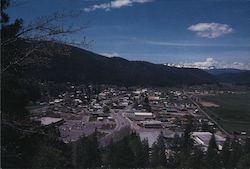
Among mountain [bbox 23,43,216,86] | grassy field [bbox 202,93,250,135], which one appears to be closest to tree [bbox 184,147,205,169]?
grassy field [bbox 202,93,250,135]

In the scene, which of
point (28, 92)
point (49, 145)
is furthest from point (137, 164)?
point (28, 92)

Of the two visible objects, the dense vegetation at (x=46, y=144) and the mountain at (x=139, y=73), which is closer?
the dense vegetation at (x=46, y=144)

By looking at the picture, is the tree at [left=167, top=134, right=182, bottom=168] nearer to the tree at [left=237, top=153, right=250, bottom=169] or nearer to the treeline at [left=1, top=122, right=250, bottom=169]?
the treeline at [left=1, top=122, right=250, bottom=169]

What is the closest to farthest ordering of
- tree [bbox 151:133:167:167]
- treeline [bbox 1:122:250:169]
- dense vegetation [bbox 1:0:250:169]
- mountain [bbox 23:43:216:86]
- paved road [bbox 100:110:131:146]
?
dense vegetation [bbox 1:0:250:169], treeline [bbox 1:122:250:169], tree [bbox 151:133:167:167], paved road [bbox 100:110:131:146], mountain [bbox 23:43:216:86]

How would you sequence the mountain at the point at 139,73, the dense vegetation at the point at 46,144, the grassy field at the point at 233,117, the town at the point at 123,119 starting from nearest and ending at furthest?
the dense vegetation at the point at 46,144, the town at the point at 123,119, the grassy field at the point at 233,117, the mountain at the point at 139,73

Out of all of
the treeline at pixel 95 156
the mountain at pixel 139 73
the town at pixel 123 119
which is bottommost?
the town at pixel 123 119

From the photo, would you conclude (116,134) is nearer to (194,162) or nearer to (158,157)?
(158,157)

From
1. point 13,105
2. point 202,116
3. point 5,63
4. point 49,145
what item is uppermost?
point 5,63

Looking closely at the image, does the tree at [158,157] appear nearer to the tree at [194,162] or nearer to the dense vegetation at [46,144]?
the dense vegetation at [46,144]

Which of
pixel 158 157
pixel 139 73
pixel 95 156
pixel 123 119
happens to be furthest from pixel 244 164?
pixel 139 73

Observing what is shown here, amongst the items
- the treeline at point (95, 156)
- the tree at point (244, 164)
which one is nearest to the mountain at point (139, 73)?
the treeline at point (95, 156)

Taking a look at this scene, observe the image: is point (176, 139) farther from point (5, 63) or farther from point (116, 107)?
point (116, 107)
